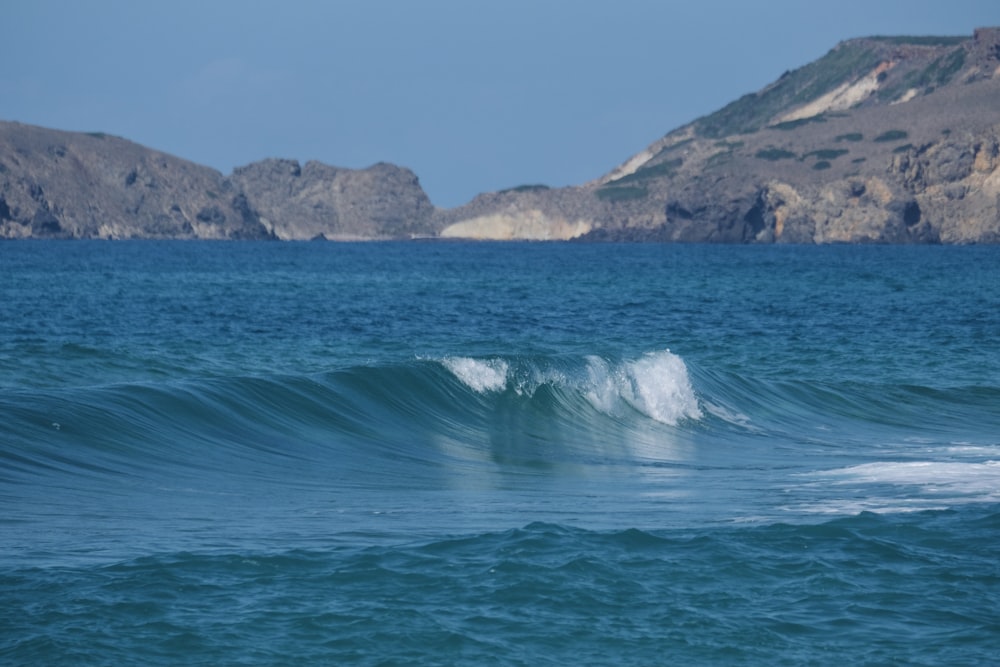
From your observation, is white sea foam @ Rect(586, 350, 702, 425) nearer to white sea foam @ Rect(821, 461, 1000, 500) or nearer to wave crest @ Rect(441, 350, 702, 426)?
wave crest @ Rect(441, 350, 702, 426)

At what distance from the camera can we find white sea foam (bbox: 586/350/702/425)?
2262 centimetres

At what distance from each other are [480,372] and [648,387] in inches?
124

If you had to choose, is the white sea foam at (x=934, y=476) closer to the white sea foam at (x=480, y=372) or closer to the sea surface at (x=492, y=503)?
the sea surface at (x=492, y=503)

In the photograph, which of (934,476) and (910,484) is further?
(934,476)

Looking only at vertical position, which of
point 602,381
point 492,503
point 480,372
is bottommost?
point 492,503

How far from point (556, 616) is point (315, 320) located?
104 ft

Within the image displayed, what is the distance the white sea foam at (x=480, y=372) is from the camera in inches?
893

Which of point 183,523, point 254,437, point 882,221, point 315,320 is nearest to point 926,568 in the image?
point 183,523

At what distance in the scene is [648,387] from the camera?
23.6m

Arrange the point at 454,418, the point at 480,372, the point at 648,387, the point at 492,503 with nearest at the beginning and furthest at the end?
the point at 492,503 < the point at 454,418 < the point at 480,372 < the point at 648,387

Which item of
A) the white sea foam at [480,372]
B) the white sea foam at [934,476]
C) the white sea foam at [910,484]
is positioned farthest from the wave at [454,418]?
the white sea foam at [910,484]

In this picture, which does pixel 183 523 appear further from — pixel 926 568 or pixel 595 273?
pixel 595 273

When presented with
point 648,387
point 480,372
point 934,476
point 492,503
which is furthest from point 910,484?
point 480,372

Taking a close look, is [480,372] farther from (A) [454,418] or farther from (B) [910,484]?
(B) [910,484]
